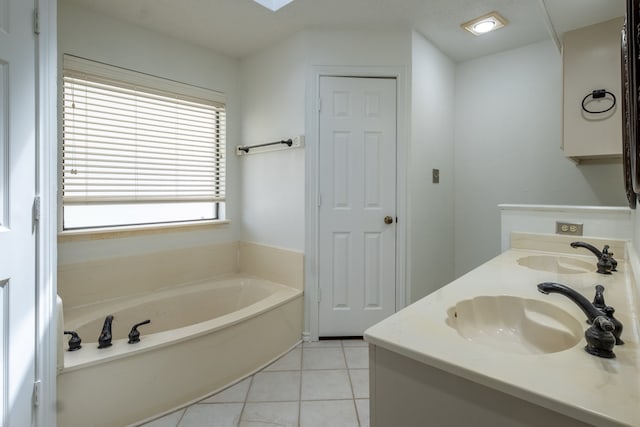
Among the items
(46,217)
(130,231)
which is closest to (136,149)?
(130,231)

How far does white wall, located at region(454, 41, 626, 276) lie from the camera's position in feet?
8.19

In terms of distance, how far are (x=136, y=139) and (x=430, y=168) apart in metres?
2.35

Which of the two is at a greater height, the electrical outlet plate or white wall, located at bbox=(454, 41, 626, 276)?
white wall, located at bbox=(454, 41, 626, 276)

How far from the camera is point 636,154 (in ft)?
2.38

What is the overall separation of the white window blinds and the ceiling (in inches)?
16.1

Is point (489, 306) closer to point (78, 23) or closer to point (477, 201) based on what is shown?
point (477, 201)

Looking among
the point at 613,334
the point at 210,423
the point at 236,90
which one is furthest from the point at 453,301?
the point at 236,90

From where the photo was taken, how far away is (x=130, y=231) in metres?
2.33

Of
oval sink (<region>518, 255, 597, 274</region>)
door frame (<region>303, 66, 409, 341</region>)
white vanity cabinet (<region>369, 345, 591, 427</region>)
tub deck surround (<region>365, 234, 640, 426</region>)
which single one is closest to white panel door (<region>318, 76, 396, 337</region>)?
door frame (<region>303, 66, 409, 341</region>)

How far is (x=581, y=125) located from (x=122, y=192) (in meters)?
3.03

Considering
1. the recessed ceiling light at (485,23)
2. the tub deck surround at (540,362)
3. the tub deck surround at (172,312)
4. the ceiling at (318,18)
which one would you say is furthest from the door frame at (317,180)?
the tub deck surround at (540,362)

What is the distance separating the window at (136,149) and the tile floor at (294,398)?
146cm

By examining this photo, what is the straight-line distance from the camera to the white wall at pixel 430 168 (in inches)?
96.8

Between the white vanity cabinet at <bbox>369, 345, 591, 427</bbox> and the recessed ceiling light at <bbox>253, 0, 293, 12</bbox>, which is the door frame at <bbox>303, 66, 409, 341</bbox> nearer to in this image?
the recessed ceiling light at <bbox>253, 0, 293, 12</bbox>
